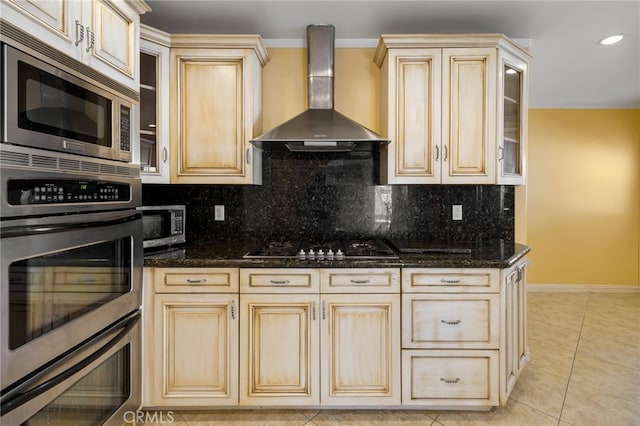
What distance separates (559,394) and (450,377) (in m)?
0.90

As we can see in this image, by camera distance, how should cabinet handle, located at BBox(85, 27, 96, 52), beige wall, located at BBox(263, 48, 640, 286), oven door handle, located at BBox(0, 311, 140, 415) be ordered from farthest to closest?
beige wall, located at BBox(263, 48, 640, 286) < cabinet handle, located at BBox(85, 27, 96, 52) < oven door handle, located at BBox(0, 311, 140, 415)

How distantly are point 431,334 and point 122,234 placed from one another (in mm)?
1622

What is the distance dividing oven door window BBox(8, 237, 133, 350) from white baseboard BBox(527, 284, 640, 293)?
187 inches

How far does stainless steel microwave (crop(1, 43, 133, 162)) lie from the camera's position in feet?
3.34

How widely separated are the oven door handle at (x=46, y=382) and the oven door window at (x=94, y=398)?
6 cm

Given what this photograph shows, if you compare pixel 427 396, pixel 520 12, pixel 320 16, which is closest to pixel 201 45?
pixel 320 16

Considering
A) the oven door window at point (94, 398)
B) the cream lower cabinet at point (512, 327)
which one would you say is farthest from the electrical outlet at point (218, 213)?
the cream lower cabinet at point (512, 327)

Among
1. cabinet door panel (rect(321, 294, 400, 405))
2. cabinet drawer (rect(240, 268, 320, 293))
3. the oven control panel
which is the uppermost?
the oven control panel

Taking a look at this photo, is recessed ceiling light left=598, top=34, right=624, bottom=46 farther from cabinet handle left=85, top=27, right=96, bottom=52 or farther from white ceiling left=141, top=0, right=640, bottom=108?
cabinet handle left=85, top=27, right=96, bottom=52

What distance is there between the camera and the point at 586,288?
4.41m

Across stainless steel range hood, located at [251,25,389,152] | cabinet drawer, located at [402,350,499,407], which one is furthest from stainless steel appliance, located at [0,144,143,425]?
cabinet drawer, located at [402,350,499,407]

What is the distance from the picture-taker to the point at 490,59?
218cm

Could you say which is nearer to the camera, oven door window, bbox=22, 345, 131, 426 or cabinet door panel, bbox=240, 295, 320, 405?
oven door window, bbox=22, 345, 131, 426

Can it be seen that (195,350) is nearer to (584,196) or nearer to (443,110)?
(443,110)
